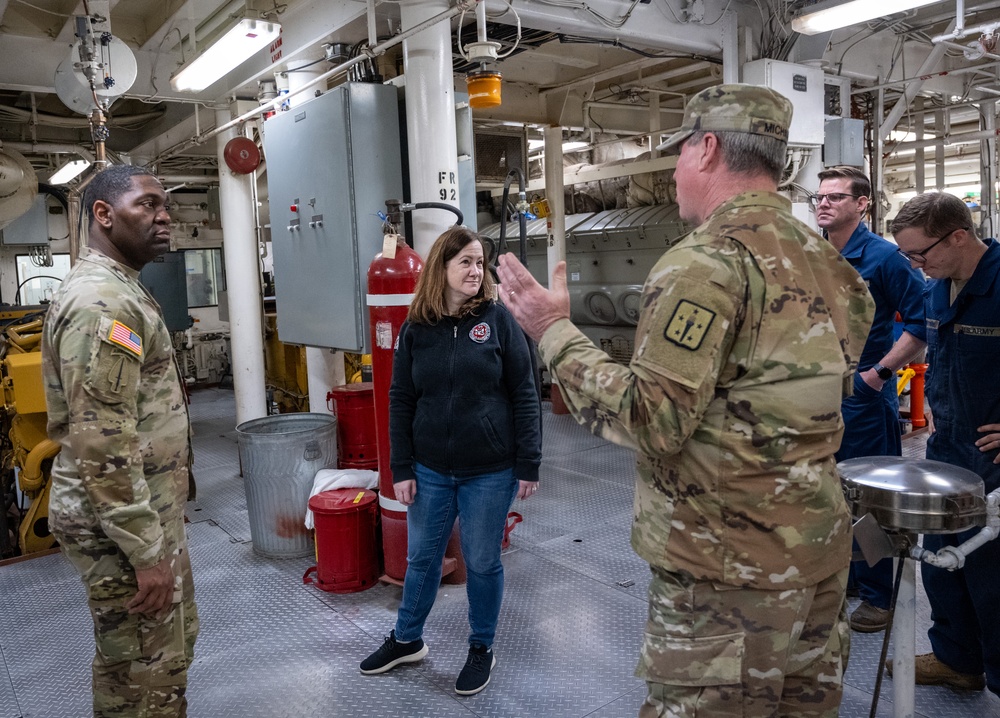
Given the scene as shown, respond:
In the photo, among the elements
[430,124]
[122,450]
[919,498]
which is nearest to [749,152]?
[919,498]

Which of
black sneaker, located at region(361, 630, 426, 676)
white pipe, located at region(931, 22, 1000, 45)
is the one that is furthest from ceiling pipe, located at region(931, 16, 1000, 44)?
black sneaker, located at region(361, 630, 426, 676)

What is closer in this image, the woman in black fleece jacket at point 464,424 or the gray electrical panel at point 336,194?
the woman in black fleece jacket at point 464,424

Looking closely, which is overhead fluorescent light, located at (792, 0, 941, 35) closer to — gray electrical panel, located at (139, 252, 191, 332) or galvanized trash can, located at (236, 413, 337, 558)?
galvanized trash can, located at (236, 413, 337, 558)

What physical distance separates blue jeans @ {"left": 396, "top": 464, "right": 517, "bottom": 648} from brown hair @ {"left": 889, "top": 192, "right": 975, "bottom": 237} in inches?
63.6

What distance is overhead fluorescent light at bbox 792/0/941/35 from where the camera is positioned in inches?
160

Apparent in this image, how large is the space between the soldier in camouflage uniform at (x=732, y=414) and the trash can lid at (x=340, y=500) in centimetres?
245

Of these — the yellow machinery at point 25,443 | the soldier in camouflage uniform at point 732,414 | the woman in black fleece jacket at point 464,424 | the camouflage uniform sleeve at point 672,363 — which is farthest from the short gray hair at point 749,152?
the yellow machinery at point 25,443

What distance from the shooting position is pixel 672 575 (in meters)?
1.57

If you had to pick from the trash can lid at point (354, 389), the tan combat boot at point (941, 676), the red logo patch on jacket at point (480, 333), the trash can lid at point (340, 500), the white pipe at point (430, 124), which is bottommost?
the tan combat boot at point (941, 676)

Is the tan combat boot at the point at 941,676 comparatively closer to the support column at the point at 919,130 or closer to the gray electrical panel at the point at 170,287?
the support column at the point at 919,130

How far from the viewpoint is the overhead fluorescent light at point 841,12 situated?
406cm

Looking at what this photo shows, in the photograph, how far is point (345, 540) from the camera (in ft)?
12.6

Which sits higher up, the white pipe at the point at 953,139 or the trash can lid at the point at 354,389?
the white pipe at the point at 953,139

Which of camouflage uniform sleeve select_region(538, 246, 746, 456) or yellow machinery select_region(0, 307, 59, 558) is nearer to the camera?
camouflage uniform sleeve select_region(538, 246, 746, 456)
